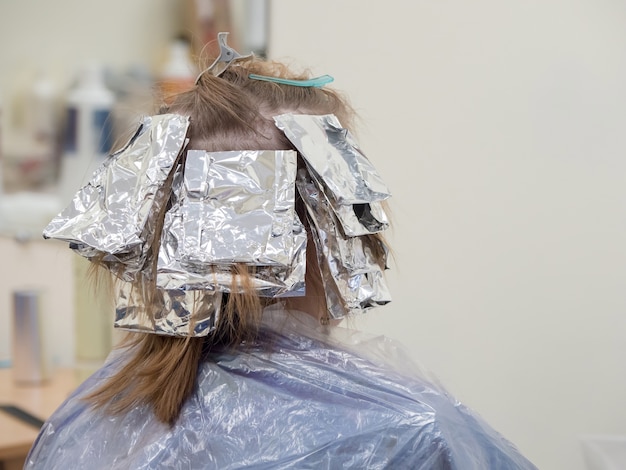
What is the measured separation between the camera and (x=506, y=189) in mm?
1249

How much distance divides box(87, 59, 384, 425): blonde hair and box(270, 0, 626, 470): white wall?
51 centimetres

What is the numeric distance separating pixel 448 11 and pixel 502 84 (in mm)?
157

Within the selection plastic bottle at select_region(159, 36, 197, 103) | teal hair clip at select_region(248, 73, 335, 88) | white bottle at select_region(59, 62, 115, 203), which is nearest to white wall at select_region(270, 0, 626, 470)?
teal hair clip at select_region(248, 73, 335, 88)

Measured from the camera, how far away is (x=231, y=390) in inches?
27.6

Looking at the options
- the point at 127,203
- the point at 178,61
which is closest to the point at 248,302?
the point at 127,203

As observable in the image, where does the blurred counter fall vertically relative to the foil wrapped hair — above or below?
below

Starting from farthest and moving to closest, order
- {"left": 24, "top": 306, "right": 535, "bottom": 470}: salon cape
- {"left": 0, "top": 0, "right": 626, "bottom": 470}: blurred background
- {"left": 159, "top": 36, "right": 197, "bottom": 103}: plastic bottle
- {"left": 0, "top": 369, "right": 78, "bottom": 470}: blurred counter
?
{"left": 159, "top": 36, "right": 197, "bottom": 103}: plastic bottle, {"left": 0, "top": 369, "right": 78, "bottom": 470}: blurred counter, {"left": 0, "top": 0, "right": 626, "bottom": 470}: blurred background, {"left": 24, "top": 306, "right": 535, "bottom": 470}: salon cape

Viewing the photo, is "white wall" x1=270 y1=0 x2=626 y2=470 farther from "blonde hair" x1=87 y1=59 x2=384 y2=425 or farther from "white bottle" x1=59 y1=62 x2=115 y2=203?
"white bottle" x1=59 y1=62 x2=115 y2=203

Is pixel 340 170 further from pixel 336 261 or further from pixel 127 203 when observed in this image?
pixel 127 203

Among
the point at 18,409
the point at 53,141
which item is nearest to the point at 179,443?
the point at 18,409

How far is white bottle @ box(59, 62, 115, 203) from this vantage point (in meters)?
1.95

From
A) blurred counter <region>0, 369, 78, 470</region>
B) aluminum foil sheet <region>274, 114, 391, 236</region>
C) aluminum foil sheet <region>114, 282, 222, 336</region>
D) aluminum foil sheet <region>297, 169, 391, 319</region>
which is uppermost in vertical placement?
aluminum foil sheet <region>274, 114, 391, 236</region>

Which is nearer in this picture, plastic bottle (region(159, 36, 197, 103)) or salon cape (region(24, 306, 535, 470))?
salon cape (region(24, 306, 535, 470))

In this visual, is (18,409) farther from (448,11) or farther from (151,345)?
(448,11)
